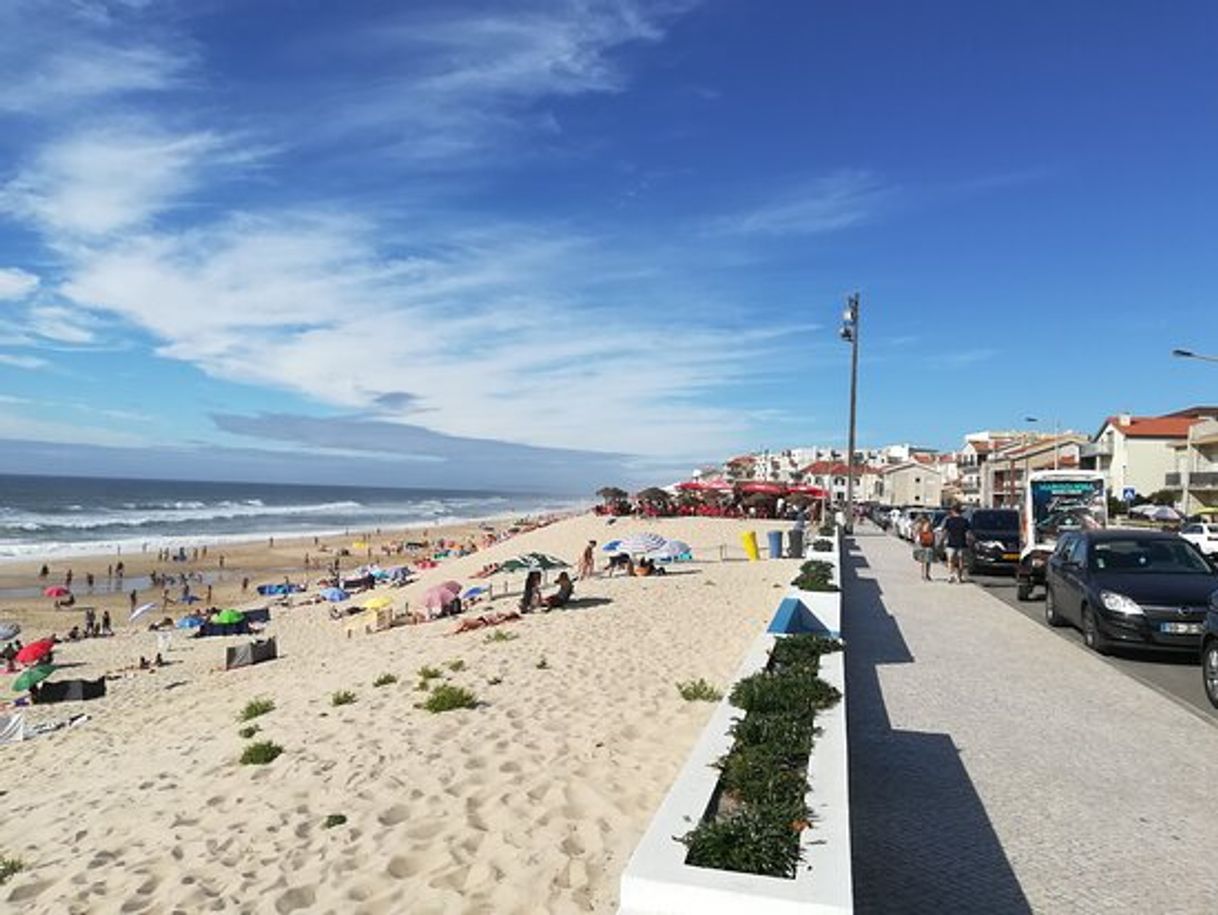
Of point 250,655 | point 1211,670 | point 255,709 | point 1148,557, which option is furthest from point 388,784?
point 250,655

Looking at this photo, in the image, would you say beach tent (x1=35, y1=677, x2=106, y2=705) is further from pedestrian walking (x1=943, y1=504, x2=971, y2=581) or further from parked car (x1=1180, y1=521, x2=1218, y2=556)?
parked car (x1=1180, y1=521, x2=1218, y2=556)

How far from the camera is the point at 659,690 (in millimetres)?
8812

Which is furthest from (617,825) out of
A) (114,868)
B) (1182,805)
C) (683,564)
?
(683,564)

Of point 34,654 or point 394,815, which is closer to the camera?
point 394,815

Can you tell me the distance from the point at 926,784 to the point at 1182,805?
1482 mm

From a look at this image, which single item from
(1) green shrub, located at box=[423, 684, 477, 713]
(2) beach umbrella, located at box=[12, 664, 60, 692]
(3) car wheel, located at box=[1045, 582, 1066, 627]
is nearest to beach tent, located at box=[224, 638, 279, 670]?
(2) beach umbrella, located at box=[12, 664, 60, 692]

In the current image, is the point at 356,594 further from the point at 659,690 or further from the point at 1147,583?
the point at 1147,583

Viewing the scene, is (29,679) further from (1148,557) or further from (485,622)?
(1148,557)

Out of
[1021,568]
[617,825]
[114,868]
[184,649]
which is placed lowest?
[184,649]

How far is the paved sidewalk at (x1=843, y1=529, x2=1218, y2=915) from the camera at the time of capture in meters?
4.24

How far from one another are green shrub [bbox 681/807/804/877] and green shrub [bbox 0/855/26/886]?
14.7ft

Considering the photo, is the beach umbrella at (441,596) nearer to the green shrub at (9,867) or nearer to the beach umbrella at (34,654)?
the beach umbrella at (34,654)

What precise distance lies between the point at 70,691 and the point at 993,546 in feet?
61.8

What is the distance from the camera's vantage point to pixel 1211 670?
7.68 m
